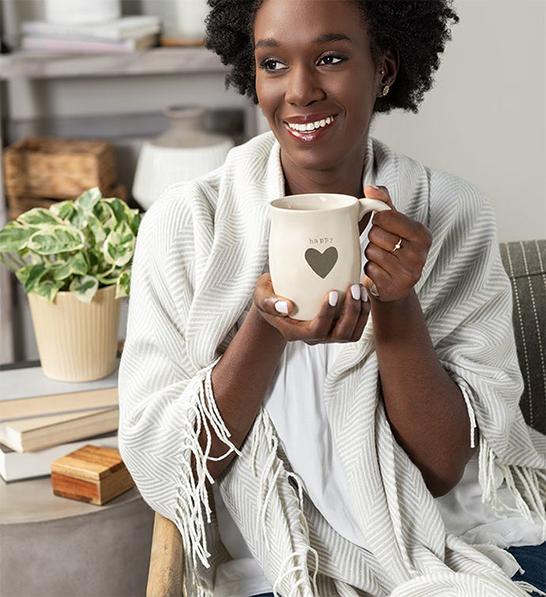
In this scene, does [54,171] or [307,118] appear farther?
[54,171]

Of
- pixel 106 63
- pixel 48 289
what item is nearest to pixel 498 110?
pixel 106 63

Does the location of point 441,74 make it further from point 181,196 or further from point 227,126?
point 181,196

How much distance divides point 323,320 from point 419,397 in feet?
0.93

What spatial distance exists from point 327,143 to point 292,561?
0.49m

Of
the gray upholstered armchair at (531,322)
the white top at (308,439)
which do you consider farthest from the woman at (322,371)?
the gray upholstered armchair at (531,322)

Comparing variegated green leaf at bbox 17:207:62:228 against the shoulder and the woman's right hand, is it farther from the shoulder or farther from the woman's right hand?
the woman's right hand

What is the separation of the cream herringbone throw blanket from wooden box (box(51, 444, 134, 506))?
0.18 meters

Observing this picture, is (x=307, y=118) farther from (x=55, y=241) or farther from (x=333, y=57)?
(x=55, y=241)

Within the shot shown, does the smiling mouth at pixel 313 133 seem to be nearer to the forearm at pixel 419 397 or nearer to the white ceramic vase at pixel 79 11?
the forearm at pixel 419 397

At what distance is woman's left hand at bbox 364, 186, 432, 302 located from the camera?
111 centimetres

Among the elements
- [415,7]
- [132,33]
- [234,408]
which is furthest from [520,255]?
[132,33]

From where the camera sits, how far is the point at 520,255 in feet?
5.39

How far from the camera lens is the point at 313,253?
104cm

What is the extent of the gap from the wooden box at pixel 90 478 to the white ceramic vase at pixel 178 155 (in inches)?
40.3
